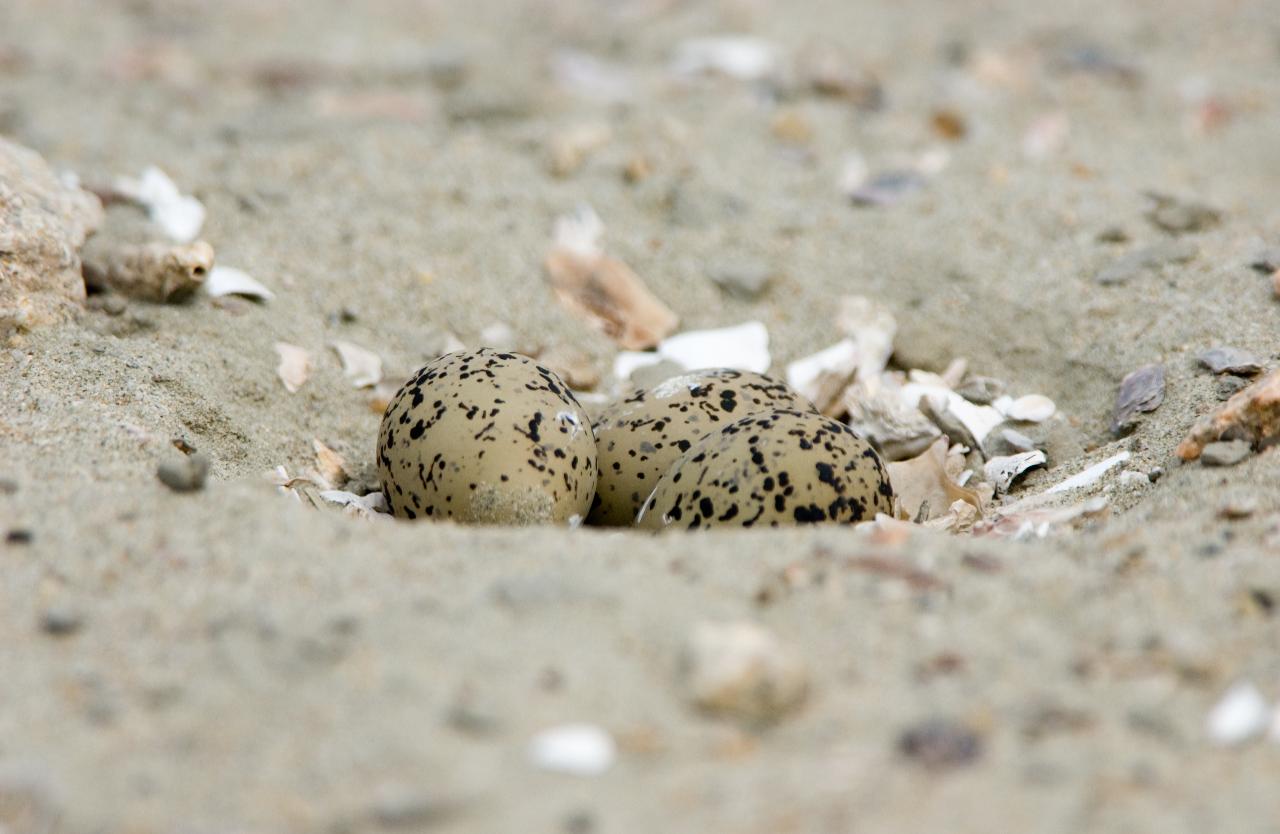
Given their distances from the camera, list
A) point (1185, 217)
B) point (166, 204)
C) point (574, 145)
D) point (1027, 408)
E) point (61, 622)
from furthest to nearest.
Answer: point (574, 145) < point (1185, 217) < point (166, 204) < point (1027, 408) < point (61, 622)

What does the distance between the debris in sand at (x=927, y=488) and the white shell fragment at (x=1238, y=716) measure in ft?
4.31

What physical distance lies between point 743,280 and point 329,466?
1665 millimetres

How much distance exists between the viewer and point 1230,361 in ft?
12.3

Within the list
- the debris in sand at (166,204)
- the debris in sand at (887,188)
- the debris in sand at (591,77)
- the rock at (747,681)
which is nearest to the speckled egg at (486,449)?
the rock at (747,681)

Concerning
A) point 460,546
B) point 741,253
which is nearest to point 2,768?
point 460,546

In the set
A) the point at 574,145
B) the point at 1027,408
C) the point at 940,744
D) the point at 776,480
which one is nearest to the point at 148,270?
the point at 574,145

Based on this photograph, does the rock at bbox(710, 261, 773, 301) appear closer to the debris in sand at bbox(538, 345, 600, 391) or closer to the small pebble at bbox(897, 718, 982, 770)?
the debris in sand at bbox(538, 345, 600, 391)

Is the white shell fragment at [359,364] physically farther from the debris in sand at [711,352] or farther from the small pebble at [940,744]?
the small pebble at [940,744]

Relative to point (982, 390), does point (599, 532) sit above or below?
above

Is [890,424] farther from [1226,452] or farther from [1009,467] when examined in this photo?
[1226,452]

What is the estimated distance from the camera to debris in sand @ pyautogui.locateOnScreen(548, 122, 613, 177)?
526 cm

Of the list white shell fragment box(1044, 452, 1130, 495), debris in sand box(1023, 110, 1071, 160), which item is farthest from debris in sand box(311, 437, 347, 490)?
debris in sand box(1023, 110, 1071, 160)

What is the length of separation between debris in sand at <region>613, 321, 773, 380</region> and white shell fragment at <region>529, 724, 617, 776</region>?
2.35m

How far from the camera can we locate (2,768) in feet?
6.73
